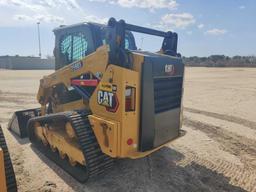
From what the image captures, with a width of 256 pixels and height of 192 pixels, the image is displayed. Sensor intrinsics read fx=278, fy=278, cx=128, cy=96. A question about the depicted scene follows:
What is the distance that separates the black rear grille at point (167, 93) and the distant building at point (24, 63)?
53604mm

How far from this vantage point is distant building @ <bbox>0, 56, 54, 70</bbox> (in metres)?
54.0

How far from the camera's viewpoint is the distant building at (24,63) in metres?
54.0

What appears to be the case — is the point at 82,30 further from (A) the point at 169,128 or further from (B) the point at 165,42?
(A) the point at 169,128

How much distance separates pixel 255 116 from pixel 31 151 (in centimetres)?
741

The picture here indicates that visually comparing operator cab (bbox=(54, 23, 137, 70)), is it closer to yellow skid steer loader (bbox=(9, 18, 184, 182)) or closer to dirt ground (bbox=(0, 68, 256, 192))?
yellow skid steer loader (bbox=(9, 18, 184, 182))

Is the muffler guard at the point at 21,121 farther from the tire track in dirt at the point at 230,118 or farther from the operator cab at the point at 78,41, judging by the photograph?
the tire track in dirt at the point at 230,118

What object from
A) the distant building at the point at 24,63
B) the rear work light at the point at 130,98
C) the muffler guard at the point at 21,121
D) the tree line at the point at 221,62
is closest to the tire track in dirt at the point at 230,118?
the rear work light at the point at 130,98

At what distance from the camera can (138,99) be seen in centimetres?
395

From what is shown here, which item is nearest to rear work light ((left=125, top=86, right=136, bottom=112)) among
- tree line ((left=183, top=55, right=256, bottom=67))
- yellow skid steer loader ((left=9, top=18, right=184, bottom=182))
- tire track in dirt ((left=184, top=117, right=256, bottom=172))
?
yellow skid steer loader ((left=9, top=18, right=184, bottom=182))

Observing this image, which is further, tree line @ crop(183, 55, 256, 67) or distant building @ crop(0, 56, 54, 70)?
tree line @ crop(183, 55, 256, 67)

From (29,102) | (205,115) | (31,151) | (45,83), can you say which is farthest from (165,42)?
(29,102)

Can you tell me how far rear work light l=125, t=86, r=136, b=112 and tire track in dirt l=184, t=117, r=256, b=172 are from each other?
2.70 meters

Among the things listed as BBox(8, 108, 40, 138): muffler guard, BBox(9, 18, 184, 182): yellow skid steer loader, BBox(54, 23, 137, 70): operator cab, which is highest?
BBox(54, 23, 137, 70): operator cab

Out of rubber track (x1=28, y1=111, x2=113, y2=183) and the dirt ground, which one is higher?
rubber track (x1=28, y1=111, x2=113, y2=183)
